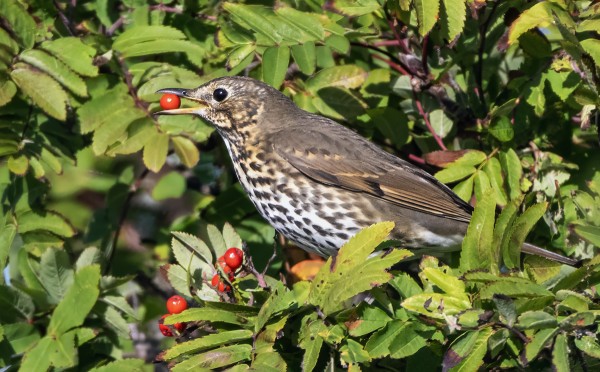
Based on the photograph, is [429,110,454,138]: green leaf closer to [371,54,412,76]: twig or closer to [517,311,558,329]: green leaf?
[371,54,412,76]: twig

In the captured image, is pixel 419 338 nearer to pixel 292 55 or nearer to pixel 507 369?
pixel 507 369

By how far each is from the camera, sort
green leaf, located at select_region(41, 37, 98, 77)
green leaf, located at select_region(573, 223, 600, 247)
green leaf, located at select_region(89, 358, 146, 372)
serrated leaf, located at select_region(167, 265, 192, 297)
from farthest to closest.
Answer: green leaf, located at select_region(41, 37, 98, 77) → green leaf, located at select_region(89, 358, 146, 372) → serrated leaf, located at select_region(167, 265, 192, 297) → green leaf, located at select_region(573, 223, 600, 247)

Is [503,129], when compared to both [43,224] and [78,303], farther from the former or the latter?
[43,224]

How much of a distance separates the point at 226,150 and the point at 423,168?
3.08 ft

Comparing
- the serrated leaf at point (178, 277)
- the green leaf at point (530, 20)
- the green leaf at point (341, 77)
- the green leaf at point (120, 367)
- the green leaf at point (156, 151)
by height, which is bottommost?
the green leaf at point (120, 367)

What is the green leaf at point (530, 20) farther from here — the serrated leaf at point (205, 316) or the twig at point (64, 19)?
the twig at point (64, 19)

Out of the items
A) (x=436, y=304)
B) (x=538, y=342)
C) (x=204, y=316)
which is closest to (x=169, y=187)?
(x=204, y=316)

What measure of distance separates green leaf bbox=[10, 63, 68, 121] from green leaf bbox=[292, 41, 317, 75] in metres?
0.89

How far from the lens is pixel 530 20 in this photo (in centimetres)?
336

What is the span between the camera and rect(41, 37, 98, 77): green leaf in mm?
3891

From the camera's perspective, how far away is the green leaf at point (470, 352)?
270cm

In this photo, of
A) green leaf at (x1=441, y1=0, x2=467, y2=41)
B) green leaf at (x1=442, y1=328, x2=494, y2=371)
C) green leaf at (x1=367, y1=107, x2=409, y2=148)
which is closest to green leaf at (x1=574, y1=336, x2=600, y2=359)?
green leaf at (x1=442, y1=328, x2=494, y2=371)

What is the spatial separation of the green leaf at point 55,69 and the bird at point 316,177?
32cm

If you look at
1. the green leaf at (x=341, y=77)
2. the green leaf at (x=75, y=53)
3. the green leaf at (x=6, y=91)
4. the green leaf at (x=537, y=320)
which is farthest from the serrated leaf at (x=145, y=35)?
the green leaf at (x=537, y=320)
